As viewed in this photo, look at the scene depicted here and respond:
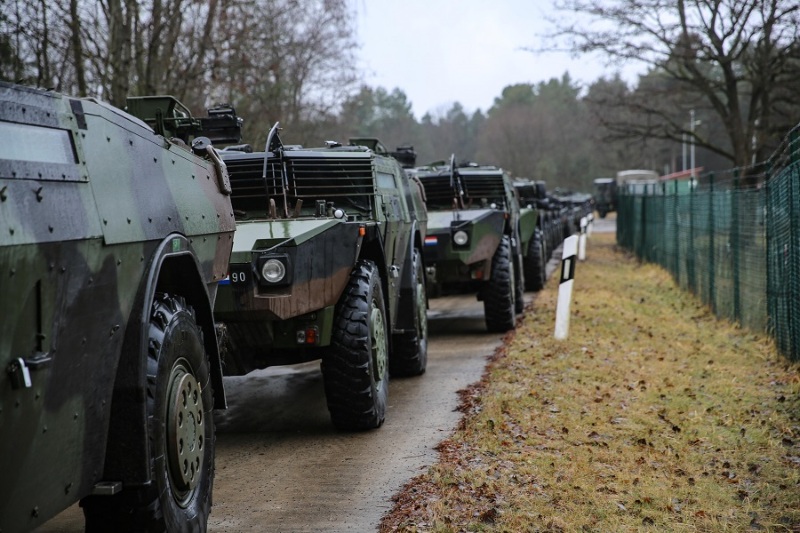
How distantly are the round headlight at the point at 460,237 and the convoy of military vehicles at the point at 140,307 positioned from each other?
4559mm

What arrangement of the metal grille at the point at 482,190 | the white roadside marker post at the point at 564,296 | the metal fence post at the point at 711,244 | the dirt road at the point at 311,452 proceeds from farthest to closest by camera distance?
the metal grille at the point at 482,190, the metal fence post at the point at 711,244, the white roadside marker post at the point at 564,296, the dirt road at the point at 311,452

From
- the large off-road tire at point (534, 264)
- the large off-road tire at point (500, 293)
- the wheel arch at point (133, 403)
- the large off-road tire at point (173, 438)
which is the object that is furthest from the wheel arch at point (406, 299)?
the large off-road tire at point (534, 264)

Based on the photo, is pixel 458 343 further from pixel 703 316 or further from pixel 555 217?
pixel 555 217

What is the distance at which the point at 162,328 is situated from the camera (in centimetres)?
396

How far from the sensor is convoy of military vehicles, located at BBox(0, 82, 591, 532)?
3076 millimetres

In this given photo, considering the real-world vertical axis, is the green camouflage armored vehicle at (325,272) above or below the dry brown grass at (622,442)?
above

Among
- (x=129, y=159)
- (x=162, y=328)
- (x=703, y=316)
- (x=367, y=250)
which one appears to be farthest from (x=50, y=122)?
(x=703, y=316)

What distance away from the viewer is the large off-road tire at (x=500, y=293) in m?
12.6

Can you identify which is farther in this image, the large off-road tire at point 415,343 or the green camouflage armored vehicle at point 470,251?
the green camouflage armored vehicle at point 470,251

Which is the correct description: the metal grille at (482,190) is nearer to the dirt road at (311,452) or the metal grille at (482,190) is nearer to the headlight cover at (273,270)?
the dirt road at (311,452)

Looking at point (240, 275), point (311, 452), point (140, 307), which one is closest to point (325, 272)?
point (240, 275)

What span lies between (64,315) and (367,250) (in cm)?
490

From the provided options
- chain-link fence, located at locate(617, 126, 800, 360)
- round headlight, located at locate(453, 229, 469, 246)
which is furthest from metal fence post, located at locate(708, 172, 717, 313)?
round headlight, located at locate(453, 229, 469, 246)

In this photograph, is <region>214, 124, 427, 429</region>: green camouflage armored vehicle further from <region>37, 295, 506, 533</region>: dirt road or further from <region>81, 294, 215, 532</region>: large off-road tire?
<region>81, 294, 215, 532</region>: large off-road tire
